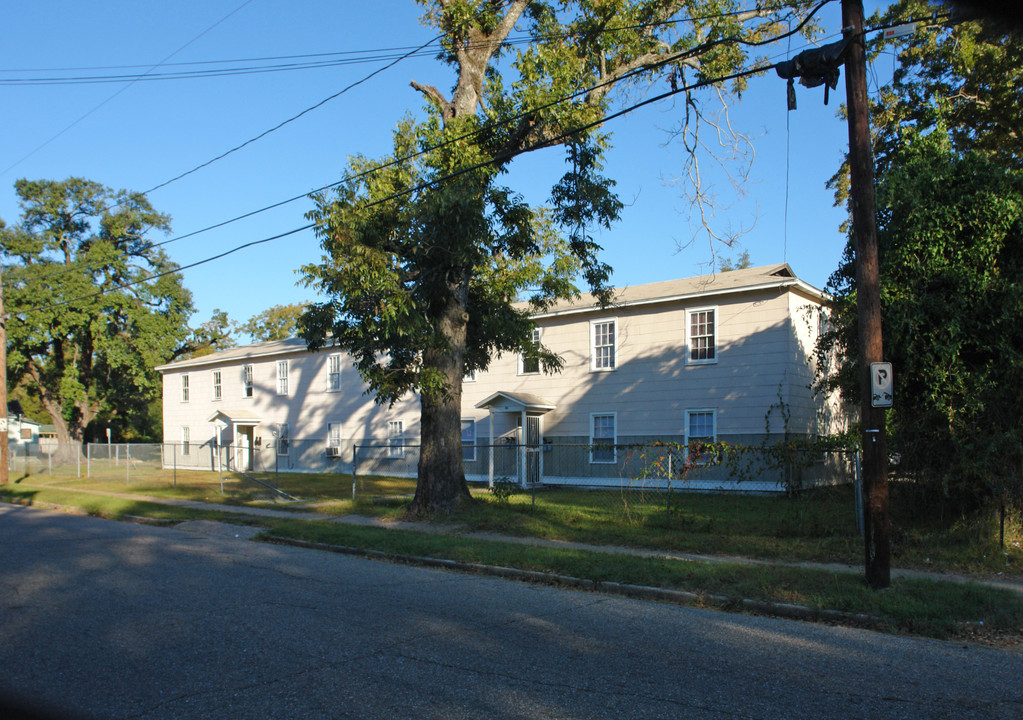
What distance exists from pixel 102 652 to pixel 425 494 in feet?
34.5

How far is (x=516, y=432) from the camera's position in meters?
27.5

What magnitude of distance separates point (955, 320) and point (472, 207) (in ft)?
27.7

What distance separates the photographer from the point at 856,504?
41.4 feet

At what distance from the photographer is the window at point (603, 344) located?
26562 mm

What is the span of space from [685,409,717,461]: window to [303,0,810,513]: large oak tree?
7.38 metres

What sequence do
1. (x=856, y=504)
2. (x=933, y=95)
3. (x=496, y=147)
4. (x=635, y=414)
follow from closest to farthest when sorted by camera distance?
(x=856, y=504), (x=496, y=147), (x=933, y=95), (x=635, y=414)

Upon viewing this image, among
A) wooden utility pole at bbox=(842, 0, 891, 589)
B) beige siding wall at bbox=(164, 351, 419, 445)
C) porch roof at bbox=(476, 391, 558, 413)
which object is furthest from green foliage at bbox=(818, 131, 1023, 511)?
beige siding wall at bbox=(164, 351, 419, 445)

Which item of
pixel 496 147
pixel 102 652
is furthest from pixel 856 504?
pixel 102 652

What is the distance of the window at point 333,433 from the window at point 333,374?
1.60 m

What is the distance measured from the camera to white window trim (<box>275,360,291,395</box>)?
38.3 m

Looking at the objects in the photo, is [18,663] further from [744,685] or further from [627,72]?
[627,72]

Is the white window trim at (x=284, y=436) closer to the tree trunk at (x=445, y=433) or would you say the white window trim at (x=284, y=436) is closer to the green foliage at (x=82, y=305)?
the green foliage at (x=82, y=305)

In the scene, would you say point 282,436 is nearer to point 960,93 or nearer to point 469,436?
point 469,436

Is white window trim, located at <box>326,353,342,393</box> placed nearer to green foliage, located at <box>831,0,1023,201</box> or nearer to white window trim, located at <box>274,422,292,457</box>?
white window trim, located at <box>274,422,292,457</box>
